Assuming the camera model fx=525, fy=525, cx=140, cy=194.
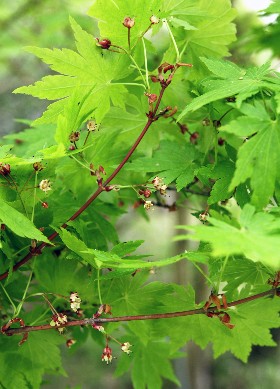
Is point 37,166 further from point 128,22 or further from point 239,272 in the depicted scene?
point 239,272

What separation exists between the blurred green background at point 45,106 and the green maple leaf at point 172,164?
1406 mm

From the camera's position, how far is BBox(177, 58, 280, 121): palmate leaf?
103cm

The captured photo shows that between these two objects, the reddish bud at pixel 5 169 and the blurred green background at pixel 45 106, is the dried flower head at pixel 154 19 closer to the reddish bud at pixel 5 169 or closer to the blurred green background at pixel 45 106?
the reddish bud at pixel 5 169

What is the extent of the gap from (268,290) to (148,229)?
7.89 meters

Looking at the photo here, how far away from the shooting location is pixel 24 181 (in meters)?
1.16

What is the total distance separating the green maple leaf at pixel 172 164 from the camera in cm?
126

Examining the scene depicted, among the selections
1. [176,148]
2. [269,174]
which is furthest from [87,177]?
[269,174]

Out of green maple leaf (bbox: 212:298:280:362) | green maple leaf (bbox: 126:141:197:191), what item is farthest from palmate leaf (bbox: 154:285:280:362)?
green maple leaf (bbox: 126:141:197:191)

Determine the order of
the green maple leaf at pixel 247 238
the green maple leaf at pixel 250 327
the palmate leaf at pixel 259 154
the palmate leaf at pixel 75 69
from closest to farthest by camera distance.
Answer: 1. the green maple leaf at pixel 247 238
2. the palmate leaf at pixel 259 154
3. the palmate leaf at pixel 75 69
4. the green maple leaf at pixel 250 327

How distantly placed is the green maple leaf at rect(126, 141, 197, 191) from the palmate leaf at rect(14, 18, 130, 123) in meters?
0.19

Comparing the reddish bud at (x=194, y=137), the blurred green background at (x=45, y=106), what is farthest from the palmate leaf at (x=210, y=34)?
the blurred green background at (x=45, y=106)

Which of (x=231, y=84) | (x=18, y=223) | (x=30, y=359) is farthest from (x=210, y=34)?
(x=30, y=359)

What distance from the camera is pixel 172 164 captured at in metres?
1.30

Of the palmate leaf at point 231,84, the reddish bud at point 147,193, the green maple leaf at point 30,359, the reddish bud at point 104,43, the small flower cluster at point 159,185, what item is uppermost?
the reddish bud at point 104,43
